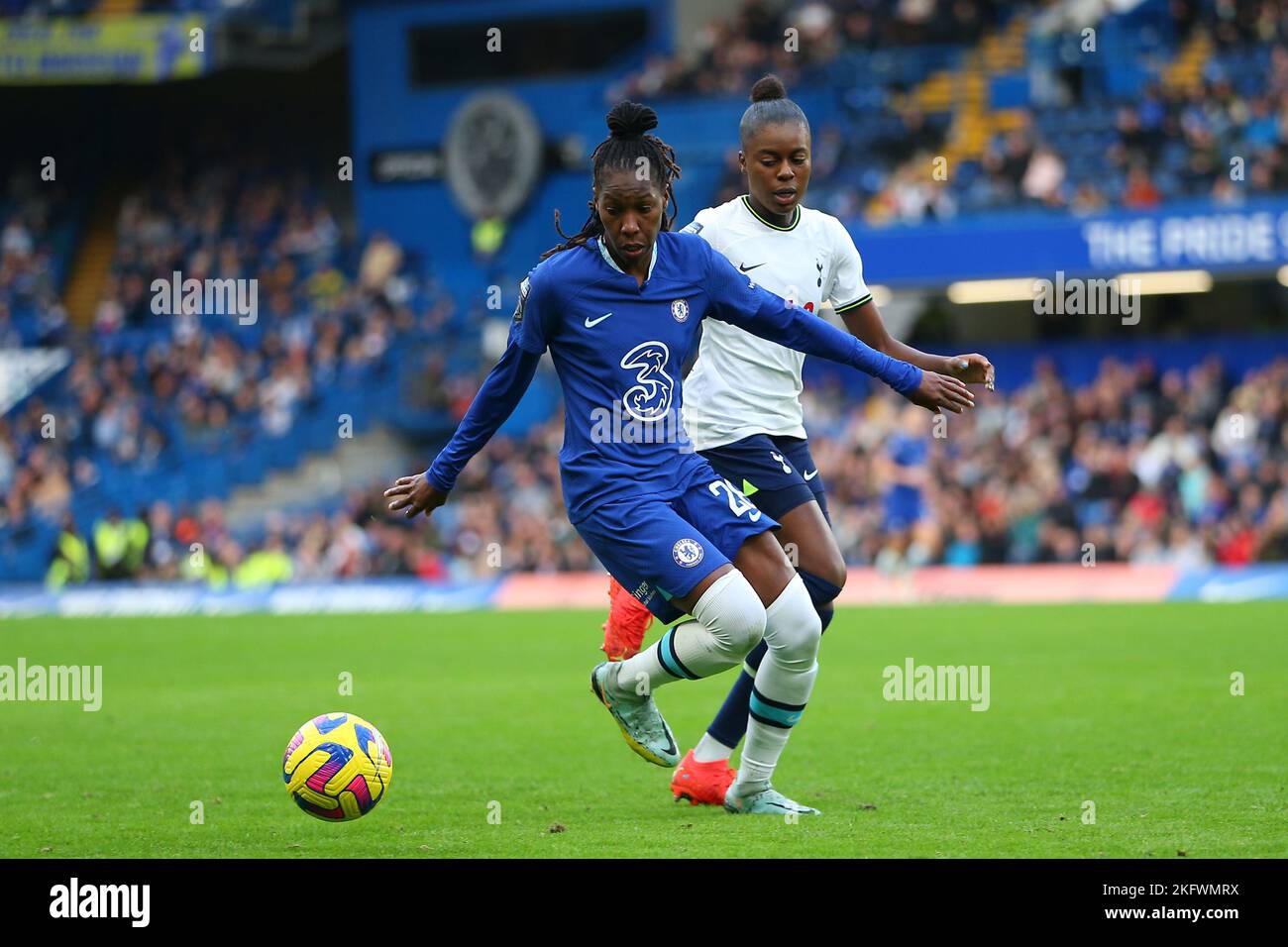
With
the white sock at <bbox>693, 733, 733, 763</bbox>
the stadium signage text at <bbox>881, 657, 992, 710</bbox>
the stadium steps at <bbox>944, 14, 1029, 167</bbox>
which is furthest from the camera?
the stadium steps at <bbox>944, 14, 1029, 167</bbox>

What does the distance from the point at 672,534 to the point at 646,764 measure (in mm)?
2975

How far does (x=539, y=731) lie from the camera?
35.8 ft

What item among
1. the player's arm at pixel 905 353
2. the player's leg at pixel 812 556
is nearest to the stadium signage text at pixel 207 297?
the player's arm at pixel 905 353

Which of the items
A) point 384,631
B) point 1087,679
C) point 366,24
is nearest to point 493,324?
point 366,24

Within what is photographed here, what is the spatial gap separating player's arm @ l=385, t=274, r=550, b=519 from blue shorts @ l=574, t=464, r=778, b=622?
21.2 inches

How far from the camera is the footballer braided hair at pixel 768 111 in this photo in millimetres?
7402

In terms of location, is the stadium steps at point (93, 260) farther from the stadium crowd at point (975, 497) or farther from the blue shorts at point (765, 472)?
the blue shorts at point (765, 472)

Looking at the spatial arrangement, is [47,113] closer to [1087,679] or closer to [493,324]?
[493,324]

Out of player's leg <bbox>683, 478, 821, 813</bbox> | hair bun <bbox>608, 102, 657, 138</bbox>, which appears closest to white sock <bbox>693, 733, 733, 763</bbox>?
player's leg <bbox>683, 478, 821, 813</bbox>

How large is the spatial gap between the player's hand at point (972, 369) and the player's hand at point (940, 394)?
0.12 m

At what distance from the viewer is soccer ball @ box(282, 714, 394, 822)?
6910 millimetres

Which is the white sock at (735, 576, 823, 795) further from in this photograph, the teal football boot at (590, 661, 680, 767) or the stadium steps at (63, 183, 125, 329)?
the stadium steps at (63, 183, 125, 329)
